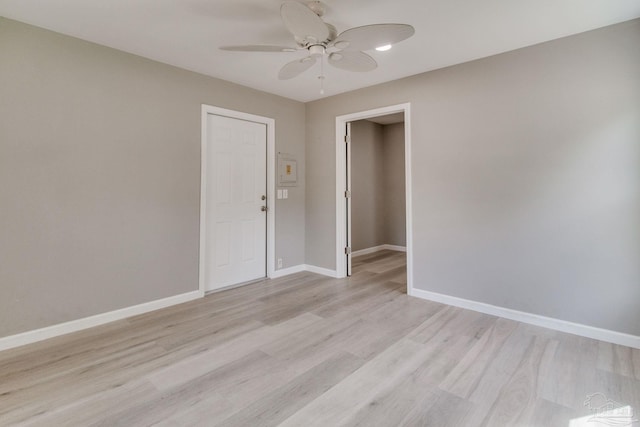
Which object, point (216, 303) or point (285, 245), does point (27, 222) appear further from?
point (285, 245)

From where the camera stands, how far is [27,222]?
2426mm

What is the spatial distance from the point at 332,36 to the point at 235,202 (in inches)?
89.9

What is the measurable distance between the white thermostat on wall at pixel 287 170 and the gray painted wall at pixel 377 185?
169 cm

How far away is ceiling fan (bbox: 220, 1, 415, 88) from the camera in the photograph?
1755 mm

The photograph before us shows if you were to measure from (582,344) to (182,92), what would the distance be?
14.2ft

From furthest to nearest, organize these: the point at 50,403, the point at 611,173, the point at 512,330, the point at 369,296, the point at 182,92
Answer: the point at 369,296 → the point at 182,92 → the point at 512,330 → the point at 611,173 → the point at 50,403

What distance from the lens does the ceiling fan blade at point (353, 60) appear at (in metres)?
2.23

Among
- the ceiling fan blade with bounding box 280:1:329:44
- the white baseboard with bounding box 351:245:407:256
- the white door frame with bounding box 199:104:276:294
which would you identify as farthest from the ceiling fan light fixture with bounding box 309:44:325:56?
the white baseboard with bounding box 351:245:407:256

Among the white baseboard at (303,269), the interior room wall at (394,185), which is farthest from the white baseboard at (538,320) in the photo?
the interior room wall at (394,185)

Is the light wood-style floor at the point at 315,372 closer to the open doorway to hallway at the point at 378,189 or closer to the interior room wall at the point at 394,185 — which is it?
the open doorway to hallway at the point at 378,189

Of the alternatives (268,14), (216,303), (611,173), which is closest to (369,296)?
(216,303)

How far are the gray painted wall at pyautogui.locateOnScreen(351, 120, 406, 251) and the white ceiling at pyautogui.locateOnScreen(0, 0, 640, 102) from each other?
2897 millimetres

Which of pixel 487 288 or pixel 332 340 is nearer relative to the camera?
pixel 332 340

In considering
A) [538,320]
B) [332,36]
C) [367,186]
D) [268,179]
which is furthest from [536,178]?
[367,186]
